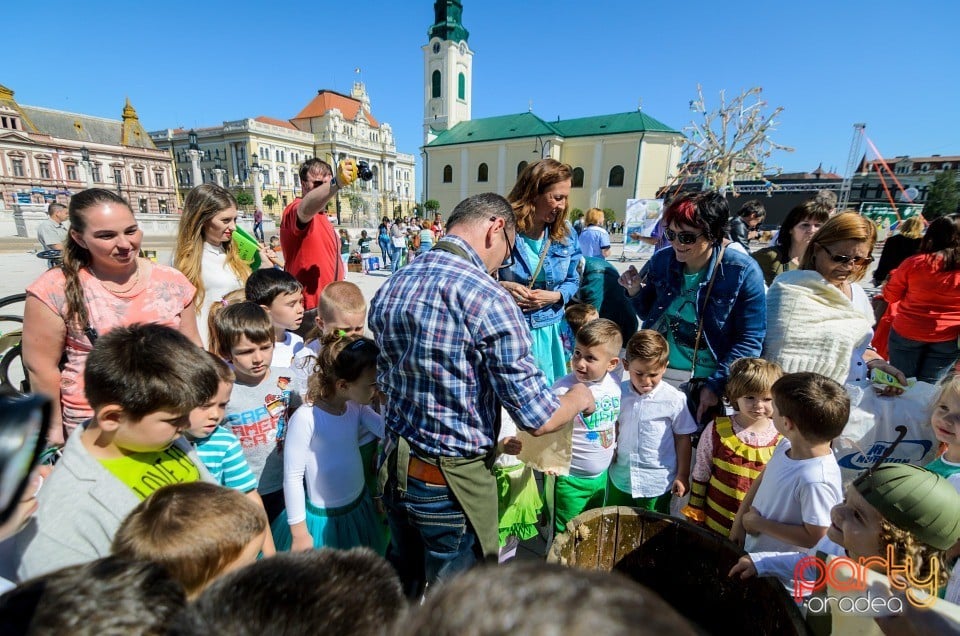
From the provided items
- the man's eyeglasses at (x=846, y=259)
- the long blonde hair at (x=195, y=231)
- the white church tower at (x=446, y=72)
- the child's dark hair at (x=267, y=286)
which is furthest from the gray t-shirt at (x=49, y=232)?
the white church tower at (x=446, y=72)

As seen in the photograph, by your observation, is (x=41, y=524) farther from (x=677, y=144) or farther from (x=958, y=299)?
(x=677, y=144)

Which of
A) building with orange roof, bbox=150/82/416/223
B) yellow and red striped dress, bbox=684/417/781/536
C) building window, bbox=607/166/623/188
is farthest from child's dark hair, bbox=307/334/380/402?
building with orange roof, bbox=150/82/416/223

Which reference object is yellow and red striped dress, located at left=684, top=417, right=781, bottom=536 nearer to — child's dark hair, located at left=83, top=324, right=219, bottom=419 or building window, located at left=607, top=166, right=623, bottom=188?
child's dark hair, located at left=83, top=324, right=219, bottom=419

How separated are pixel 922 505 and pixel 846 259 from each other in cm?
153

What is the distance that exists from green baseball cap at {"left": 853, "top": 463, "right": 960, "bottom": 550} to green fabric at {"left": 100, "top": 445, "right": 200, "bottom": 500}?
81.2 inches

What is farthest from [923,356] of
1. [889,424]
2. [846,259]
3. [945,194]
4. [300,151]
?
[300,151]

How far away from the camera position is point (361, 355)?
1.93 meters

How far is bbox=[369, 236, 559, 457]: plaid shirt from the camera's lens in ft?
4.77

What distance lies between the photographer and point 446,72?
2023 inches

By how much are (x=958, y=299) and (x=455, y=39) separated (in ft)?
193

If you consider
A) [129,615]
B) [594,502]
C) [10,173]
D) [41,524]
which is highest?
[10,173]

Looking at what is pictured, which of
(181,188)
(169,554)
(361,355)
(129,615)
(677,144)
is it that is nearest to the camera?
(129,615)

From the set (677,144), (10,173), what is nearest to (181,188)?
(10,173)

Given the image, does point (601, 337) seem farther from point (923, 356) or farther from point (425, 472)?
point (923, 356)
